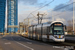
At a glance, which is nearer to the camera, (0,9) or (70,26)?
(70,26)

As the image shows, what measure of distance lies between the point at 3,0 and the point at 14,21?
4003 cm

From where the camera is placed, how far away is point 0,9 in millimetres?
164125

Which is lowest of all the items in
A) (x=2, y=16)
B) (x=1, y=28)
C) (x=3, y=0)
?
(x=1, y=28)

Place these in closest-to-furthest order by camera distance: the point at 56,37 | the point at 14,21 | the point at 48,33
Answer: the point at 56,37, the point at 48,33, the point at 14,21

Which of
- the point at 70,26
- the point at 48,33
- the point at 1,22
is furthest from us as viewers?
the point at 1,22

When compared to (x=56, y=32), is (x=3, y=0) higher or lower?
higher

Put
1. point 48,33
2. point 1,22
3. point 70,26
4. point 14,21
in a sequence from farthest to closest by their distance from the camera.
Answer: point 14,21 < point 1,22 < point 70,26 < point 48,33

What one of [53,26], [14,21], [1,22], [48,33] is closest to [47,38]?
[48,33]

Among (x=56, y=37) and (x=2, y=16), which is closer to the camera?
(x=56, y=37)

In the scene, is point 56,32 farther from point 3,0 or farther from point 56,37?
point 3,0

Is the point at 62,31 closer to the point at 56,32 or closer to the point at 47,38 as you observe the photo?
the point at 56,32

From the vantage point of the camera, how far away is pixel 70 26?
111 meters

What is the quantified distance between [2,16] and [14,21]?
1385 inches

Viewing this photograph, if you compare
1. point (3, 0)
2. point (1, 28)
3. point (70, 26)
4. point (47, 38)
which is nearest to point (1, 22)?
point (1, 28)
